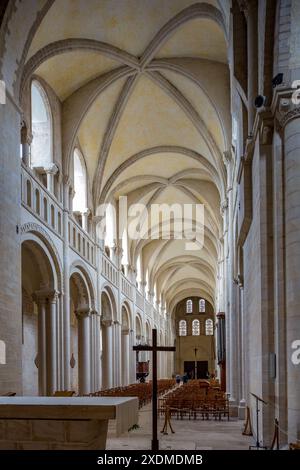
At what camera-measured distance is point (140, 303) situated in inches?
1526

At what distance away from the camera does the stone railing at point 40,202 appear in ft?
52.6

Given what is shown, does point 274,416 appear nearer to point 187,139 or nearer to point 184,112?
point 184,112

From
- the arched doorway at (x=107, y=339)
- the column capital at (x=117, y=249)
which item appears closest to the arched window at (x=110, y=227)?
the column capital at (x=117, y=249)

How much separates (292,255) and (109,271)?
66.1 feet

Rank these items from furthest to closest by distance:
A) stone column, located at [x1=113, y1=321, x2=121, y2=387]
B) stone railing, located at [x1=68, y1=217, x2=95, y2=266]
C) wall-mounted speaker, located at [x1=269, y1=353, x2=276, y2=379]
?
1. stone column, located at [x1=113, y1=321, x2=121, y2=387]
2. stone railing, located at [x1=68, y1=217, x2=95, y2=266]
3. wall-mounted speaker, located at [x1=269, y1=353, x2=276, y2=379]

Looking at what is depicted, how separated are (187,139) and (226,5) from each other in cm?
1088

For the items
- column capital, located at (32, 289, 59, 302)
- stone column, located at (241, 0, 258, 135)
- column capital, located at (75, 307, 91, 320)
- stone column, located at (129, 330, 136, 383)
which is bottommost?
stone column, located at (129, 330, 136, 383)

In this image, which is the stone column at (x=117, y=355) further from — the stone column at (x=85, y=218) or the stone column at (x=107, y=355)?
the stone column at (x=85, y=218)

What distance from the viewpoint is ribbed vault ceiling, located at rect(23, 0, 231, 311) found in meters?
16.8

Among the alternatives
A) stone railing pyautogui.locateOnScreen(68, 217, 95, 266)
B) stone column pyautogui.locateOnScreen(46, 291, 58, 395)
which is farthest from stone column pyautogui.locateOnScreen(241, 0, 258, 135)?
stone railing pyautogui.locateOnScreen(68, 217, 95, 266)

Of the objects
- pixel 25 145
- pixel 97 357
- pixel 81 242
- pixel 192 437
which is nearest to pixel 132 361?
pixel 97 357

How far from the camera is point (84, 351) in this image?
76.3 ft

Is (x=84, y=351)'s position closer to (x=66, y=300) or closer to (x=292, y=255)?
(x=66, y=300)

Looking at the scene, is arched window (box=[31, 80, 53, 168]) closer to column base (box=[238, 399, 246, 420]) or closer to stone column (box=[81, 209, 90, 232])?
stone column (box=[81, 209, 90, 232])
